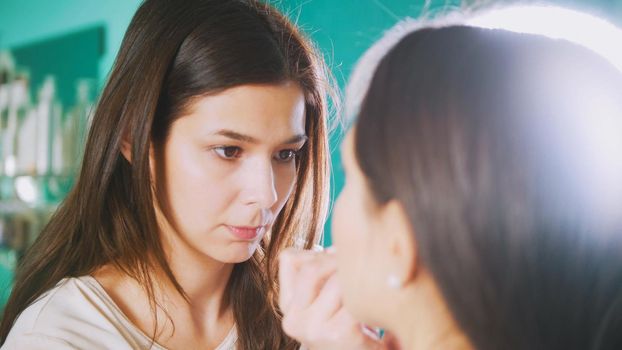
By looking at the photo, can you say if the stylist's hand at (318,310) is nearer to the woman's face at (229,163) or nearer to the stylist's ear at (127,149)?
the woman's face at (229,163)

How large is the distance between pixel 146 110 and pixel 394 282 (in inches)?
21.0

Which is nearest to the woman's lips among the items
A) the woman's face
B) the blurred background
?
the woman's face

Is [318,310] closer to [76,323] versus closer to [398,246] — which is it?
[398,246]

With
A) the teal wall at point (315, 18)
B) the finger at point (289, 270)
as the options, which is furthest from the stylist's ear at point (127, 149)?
the teal wall at point (315, 18)

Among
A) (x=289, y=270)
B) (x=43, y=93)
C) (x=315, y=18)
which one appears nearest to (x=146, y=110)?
(x=289, y=270)

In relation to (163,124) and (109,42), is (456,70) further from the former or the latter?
(109,42)

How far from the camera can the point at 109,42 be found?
2.20m

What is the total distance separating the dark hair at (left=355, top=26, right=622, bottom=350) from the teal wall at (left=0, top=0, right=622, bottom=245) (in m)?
0.35

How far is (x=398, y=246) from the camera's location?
490mm

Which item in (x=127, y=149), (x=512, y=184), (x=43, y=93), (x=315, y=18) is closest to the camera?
(x=512, y=184)

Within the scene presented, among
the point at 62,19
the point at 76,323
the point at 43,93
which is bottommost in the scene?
the point at 76,323

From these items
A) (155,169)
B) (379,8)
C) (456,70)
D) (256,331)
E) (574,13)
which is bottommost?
(256,331)

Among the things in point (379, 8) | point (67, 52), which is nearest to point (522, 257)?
point (379, 8)

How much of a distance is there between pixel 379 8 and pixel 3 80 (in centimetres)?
204
